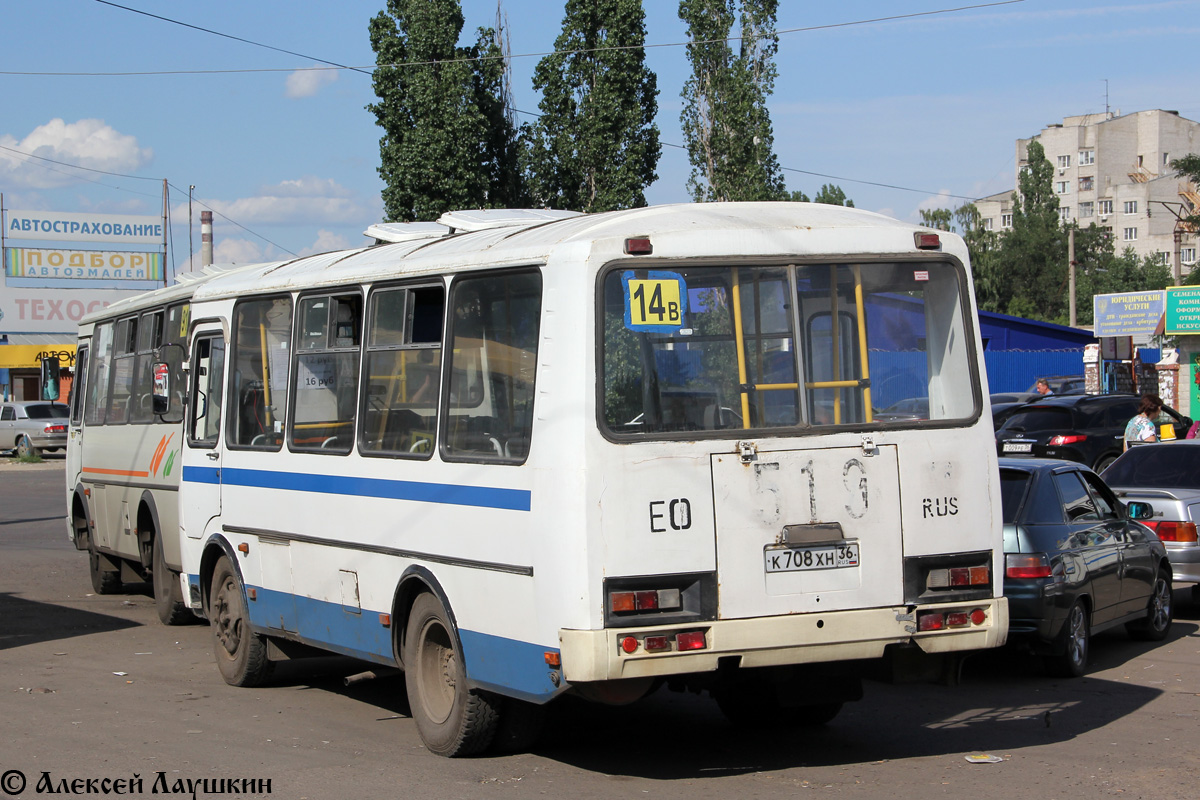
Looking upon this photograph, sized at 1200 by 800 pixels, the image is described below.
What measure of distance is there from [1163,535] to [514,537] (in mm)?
7564

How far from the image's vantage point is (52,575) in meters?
16.0

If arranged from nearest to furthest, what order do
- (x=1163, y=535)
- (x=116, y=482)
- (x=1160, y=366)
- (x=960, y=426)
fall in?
(x=960, y=426), (x=1163, y=535), (x=116, y=482), (x=1160, y=366)

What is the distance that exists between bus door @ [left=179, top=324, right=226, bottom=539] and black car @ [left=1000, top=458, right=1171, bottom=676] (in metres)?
5.63

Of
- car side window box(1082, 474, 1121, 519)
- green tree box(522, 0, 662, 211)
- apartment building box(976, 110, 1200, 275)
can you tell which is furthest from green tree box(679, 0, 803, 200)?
apartment building box(976, 110, 1200, 275)

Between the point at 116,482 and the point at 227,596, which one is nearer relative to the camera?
the point at 227,596

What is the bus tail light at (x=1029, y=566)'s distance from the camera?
29.5ft

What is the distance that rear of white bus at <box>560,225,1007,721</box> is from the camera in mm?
5891

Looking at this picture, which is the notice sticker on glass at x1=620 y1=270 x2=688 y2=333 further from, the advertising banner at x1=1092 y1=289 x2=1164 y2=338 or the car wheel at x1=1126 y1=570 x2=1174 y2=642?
the advertising banner at x1=1092 y1=289 x2=1164 y2=338

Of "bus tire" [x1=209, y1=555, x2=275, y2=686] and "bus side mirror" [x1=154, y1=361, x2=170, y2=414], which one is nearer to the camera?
"bus tire" [x1=209, y1=555, x2=275, y2=686]

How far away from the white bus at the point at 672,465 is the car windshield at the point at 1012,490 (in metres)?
2.71

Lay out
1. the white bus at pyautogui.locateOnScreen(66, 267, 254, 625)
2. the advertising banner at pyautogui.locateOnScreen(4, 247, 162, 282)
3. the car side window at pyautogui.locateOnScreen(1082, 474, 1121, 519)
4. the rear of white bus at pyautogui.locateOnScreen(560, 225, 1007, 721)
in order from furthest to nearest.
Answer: the advertising banner at pyautogui.locateOnScreen(4, 247, 162, 282) < the white bus at pyautogui.locateOnScreen(66, 267, 254, 625) < the car side window at pyautogui.locateOnScreen(1082, 474, 1121, 519) < the rear of white bus at pyautogui.locateOnScreen(560, 225, 1007, 721)

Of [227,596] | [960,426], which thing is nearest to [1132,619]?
[960,426]

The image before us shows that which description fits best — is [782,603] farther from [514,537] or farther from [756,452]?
[514,537]

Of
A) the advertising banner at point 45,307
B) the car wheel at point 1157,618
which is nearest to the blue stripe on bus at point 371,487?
the car wheel at point 1157,618
